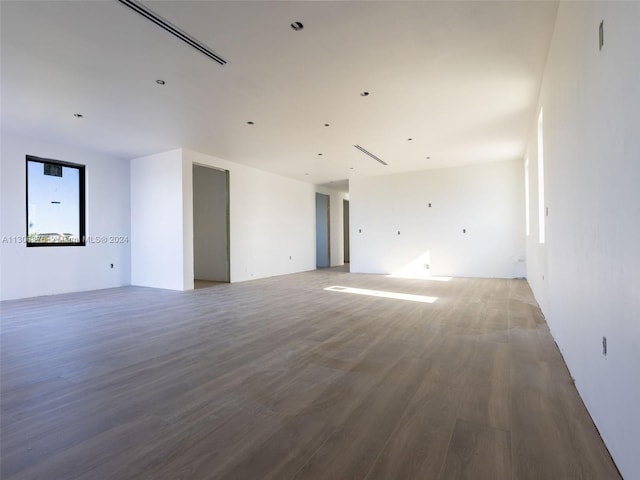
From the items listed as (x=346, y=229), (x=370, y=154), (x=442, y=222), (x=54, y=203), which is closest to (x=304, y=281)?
(x=370, y=154)

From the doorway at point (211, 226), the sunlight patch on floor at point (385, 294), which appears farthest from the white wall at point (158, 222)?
the sunlight patch on floor at point (385, 294)

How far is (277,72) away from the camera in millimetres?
3756

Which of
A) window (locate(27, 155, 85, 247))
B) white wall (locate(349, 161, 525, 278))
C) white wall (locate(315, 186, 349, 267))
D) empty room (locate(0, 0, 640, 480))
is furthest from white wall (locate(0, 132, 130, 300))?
white wall (locate(315, 186, 349, 267))

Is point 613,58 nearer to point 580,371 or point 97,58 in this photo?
point 580,371

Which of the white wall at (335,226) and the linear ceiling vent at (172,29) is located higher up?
the linear ceiling vent at (172,29)

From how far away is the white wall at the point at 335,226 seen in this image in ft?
40.9

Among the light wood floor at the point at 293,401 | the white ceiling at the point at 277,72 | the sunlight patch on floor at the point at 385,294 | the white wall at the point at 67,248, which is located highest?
the white ceiling at the point at 277,72

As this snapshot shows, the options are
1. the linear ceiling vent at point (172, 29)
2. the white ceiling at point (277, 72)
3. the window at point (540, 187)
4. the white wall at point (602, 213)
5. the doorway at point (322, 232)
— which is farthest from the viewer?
the doorway at point (322, 232)

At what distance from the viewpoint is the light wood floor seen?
4.78ft

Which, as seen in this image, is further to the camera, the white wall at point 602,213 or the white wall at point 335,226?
the white wall at point 335,226

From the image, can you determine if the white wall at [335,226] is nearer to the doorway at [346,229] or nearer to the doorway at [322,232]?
the doorway at [322,232]

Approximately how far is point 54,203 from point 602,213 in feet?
27.8

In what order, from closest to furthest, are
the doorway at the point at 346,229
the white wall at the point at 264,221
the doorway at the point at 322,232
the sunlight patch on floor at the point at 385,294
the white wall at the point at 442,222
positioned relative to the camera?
1. the sunlight patch on floor at the point at 385,294
2. the white wall at the point at 264,221
3. the white wall at the point at 442,222
4. the doorway at the point at 322,232
5. the doorway at the point at 346,229

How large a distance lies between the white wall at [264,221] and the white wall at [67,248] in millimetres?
1991
